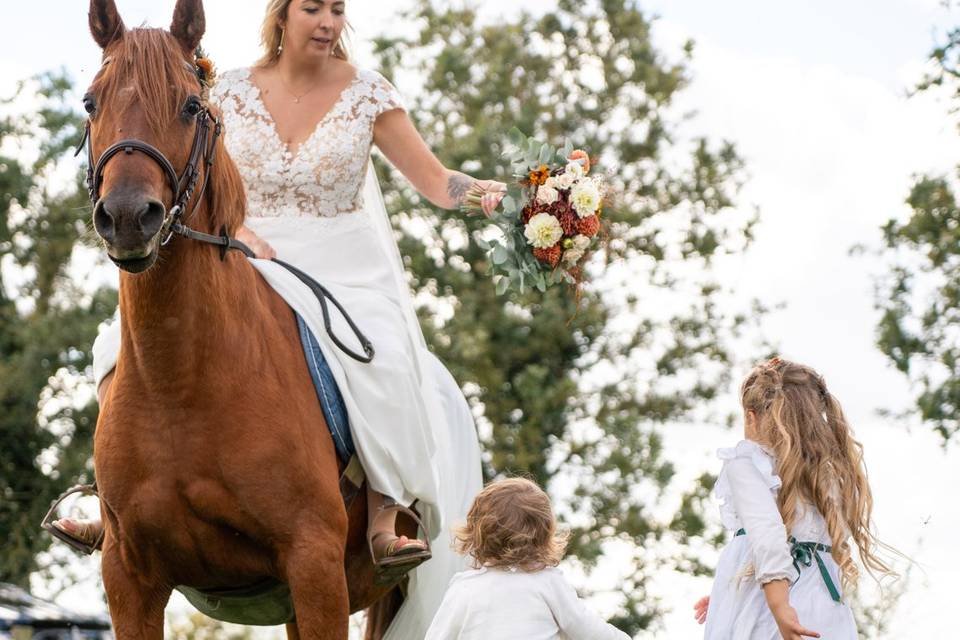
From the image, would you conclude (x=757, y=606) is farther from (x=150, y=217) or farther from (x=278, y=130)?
(x=278, y=130)

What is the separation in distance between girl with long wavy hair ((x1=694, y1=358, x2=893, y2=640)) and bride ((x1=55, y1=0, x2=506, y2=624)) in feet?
4.43

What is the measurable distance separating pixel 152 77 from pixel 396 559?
6.74 ft

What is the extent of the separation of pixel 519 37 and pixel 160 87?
20610mm

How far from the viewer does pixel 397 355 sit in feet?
20.0

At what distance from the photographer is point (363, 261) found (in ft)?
A: 21.6

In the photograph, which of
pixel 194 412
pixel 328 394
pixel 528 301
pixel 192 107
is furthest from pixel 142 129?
pixel 528 301

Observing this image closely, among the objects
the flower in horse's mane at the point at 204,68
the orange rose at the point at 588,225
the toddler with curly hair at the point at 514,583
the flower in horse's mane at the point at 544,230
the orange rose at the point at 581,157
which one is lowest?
the toddler with curly hair at the point at 514,583

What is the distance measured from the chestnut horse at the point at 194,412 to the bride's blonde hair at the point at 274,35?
151 cm

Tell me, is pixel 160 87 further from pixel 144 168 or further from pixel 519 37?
pixel 519 37

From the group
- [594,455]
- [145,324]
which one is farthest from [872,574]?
[594,455]

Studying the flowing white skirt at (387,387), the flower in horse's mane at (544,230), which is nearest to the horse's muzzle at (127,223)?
the flowing white skirt at (387,387)

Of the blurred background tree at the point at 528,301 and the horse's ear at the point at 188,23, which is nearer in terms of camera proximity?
the horse's ear at the point at 188,23

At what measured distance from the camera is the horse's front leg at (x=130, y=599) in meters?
5.34

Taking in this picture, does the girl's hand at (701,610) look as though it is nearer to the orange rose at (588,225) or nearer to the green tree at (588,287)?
the orange rose at (588,225)
